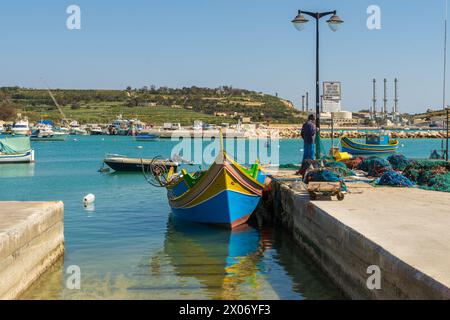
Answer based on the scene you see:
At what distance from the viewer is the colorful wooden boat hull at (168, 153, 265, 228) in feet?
55.7

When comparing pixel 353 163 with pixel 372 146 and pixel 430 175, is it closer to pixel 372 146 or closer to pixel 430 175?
pixel 430 175

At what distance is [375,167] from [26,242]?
45.0 ft

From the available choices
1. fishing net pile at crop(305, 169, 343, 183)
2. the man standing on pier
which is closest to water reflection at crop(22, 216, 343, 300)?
fishing net pile at crop(305, 169, 343, 183)

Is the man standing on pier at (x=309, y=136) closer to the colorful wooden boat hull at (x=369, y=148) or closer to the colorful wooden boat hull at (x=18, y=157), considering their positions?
the colorful wooden boat hull at (x=18, y=157)

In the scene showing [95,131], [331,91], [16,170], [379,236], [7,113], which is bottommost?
[16,170]

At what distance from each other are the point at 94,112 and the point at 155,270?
188785 mm

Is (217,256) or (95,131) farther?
(95,131)

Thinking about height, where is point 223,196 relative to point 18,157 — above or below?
above

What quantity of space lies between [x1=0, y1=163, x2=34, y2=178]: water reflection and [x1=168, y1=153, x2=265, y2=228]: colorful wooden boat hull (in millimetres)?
25352

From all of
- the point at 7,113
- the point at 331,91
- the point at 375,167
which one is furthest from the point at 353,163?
the point at 7,113

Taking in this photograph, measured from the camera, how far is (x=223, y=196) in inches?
672

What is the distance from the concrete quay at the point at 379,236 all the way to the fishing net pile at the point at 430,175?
856 millimetres
